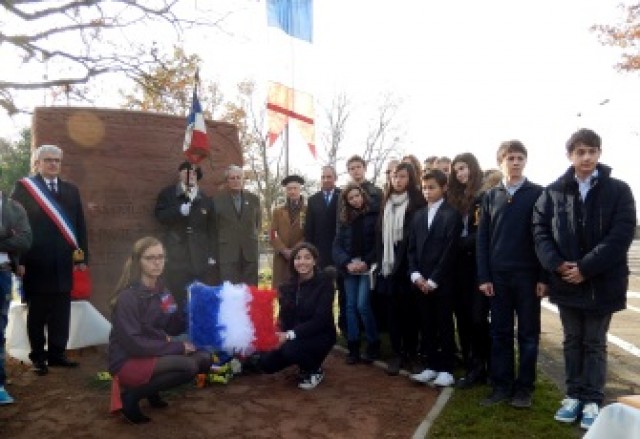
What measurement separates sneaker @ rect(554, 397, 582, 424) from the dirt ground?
3.15 ft

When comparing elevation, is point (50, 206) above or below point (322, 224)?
above

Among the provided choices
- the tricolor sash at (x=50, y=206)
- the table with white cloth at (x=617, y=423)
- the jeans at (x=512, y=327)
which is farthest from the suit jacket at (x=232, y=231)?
the table with white cloth at (x=617, y=423)

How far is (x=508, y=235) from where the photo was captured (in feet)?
14.1

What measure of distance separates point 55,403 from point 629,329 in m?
7.00

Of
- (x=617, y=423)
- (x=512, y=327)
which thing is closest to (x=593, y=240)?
(x=512, y=327)

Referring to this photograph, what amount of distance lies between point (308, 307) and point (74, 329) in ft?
7.99

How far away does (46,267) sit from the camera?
16.6 ft

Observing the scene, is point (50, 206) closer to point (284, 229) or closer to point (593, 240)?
point (284, 229)

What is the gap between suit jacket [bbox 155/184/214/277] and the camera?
19.6 ft

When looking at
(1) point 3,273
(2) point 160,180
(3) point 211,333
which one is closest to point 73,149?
(2) point 160,180

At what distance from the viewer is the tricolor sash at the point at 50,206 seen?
16.6ft

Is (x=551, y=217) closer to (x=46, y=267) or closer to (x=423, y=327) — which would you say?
(x=423, y=327)

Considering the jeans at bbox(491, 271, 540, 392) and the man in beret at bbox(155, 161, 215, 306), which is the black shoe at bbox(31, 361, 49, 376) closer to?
the man in beret at bbox(155, 161, 215, 306)

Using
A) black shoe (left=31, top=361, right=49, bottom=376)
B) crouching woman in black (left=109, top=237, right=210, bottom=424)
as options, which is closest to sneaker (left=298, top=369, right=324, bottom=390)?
crouching woman in black (left=109, top=237, right=210, bottom=424)
